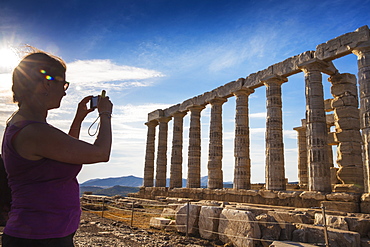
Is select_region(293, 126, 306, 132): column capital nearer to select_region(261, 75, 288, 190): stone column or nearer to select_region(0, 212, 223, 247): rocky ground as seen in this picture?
select_region(261, 75, 288, 190): stone column

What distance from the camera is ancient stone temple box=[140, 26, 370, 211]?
14781 mm

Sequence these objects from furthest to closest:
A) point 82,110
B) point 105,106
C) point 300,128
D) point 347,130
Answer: point 300,128
point 347,130
point 82,110
point 105,106

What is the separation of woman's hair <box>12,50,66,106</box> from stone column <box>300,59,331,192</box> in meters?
15.8

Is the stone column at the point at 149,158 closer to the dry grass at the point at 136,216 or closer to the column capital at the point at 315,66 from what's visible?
the dry grass at the point at 136,216

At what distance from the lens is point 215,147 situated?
2320 centimetres

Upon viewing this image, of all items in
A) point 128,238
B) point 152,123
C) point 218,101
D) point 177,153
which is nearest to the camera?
point 128,238

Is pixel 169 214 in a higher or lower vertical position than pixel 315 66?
lower

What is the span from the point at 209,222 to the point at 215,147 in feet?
44.2

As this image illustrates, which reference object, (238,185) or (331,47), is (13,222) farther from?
(238,185)

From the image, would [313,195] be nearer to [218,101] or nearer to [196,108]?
[218,101]

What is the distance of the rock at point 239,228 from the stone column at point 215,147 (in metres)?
13.2

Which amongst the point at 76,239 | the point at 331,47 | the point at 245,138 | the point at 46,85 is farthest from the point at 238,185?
the point at 46,85

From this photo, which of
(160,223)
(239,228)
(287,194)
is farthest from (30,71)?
(287,194)

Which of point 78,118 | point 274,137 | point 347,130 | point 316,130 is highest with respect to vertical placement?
point 347,130
